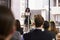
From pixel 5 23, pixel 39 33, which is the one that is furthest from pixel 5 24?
pixel 39 33

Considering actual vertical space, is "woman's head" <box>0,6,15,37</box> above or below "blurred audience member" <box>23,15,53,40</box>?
above

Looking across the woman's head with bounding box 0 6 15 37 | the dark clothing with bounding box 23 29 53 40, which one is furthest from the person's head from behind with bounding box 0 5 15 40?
the dark clothing with bounding box 23 29 53 40

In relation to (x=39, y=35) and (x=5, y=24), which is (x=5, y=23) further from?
(x=39, y=35)

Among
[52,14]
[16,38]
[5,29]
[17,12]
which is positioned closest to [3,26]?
[5,29]

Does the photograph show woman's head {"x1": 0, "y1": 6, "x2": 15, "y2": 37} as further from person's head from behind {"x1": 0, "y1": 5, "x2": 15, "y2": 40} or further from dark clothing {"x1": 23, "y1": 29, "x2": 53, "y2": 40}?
dark clothing {"x1": 23, "y1": 29, "x2": 53, "y2": 40}

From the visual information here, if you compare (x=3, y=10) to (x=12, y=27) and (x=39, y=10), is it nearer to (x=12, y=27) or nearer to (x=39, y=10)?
(x=12, y=27)

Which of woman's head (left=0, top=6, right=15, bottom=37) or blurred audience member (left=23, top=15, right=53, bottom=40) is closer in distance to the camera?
woman's head (left=0, top=6, right=15, bottom=37)

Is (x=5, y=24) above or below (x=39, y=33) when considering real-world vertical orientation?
above

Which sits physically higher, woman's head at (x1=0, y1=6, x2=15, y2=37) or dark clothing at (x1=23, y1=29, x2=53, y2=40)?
woman's head at (x1=0, y1=6, x2=15, y2=37)

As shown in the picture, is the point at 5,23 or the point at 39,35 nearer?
the point at 5,23

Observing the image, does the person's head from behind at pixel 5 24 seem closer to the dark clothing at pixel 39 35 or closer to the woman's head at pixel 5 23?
the woman's head at pixel 5 23

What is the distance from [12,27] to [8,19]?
0.04m

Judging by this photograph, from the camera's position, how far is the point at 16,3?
915 centimetres

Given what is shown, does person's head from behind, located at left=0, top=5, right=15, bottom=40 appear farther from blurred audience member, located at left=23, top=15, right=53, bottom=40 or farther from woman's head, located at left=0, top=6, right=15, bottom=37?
blurred audience member, located at left=23, top=15, right=53, bottom=40
